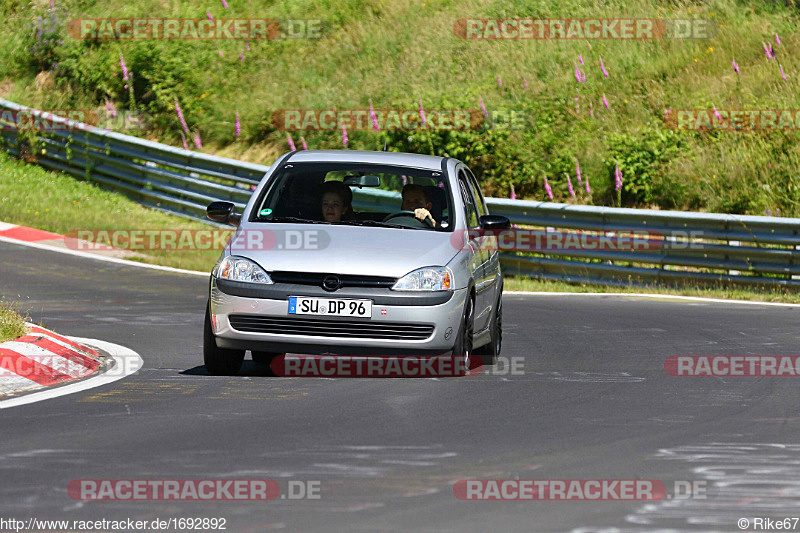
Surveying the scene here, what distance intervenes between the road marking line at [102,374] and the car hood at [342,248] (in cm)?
124

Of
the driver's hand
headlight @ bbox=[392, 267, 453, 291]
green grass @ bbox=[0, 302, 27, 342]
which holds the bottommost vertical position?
green grass @ bbox=[0, 302, 27, 342]

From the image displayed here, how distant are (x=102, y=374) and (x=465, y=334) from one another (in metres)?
2.60

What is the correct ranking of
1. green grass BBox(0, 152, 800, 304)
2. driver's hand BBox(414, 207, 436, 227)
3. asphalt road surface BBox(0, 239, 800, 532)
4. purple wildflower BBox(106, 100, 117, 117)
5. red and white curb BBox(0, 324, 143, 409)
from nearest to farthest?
1. asphalt road surface BBox(0, 239, 800, 532)
2. red and white curb BBox(0, 324, 143, 409)
3. driver's hand BBox(414, 207, 436, 227)
4. green grass BBox(0, 152, 800, 304)
5. purple wildflower BBox(106, 100, 117, 117)

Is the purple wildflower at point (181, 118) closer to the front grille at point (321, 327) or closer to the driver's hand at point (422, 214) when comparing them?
the driver's hand at point (422, 214)

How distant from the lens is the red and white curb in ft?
30.2

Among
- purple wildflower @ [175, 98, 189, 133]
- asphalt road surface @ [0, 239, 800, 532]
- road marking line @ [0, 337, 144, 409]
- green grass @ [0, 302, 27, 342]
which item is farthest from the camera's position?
purple wildflower @ [175, 98, 189, 133]

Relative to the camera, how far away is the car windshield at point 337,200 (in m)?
10.8

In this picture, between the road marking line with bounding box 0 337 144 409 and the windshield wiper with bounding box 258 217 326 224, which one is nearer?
the road marking line with bounding box 0 337 144 409

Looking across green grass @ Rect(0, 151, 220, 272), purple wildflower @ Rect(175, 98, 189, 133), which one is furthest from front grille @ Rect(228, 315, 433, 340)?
purple wildflower @ Rect(175, 98, 189, 133)

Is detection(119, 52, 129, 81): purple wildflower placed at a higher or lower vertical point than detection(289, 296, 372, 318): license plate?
higher

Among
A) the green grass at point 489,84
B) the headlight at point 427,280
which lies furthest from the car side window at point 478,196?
the green grass at point 489,84

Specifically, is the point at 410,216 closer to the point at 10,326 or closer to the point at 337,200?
the point at 337,200

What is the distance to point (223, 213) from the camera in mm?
10906

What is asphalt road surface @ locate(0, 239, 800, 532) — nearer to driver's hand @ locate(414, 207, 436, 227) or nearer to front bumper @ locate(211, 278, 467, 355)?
front bumper @ locate(211, 278, 467, 355)
